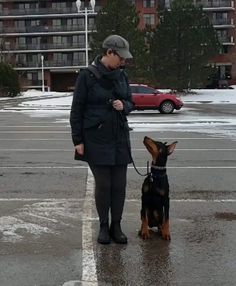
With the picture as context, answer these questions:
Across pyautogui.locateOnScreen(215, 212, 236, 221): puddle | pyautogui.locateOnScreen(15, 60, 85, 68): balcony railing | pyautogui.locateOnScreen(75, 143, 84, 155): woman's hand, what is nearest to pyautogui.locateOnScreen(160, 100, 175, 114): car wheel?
pyautogui.locateOnScreen(215, 212, 236, 221): puddle

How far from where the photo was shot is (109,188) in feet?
18.8

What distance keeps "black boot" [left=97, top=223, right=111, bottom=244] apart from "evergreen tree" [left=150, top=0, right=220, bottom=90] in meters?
46.3

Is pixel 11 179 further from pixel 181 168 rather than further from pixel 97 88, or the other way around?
pixel 97 88

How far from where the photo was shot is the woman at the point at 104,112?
5.45 m

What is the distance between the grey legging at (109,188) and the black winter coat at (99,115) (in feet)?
0.41

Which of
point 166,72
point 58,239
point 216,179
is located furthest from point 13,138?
point 166,72

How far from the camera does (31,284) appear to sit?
180 inches

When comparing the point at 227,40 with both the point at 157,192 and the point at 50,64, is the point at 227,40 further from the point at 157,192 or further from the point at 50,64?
the point at 157,192

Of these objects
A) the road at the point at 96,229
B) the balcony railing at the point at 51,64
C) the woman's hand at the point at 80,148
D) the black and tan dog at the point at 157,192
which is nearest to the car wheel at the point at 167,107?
the road at the point at 96,229

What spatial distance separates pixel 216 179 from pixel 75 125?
4.50 meters

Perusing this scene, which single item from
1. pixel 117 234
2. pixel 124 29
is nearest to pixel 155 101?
pixel 117 234

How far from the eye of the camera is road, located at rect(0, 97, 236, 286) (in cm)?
481

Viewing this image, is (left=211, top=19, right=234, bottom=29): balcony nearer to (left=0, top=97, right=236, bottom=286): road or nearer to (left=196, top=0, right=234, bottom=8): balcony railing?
(left=196, top=0, right=234, bottom=8): balcony railing

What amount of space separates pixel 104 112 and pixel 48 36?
306 feet
